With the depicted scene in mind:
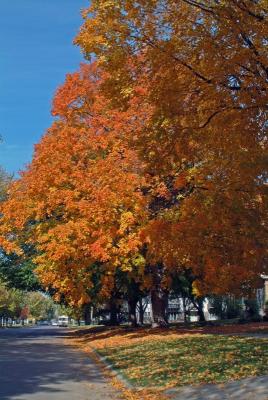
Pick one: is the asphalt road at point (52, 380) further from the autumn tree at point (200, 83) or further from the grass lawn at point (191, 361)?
the autumn tree at point (200, 83)

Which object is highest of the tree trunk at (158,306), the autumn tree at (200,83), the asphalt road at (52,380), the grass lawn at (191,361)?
the autumn tree at (200,83)

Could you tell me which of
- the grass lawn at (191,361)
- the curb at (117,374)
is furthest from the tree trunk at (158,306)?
the curb at (117,374)

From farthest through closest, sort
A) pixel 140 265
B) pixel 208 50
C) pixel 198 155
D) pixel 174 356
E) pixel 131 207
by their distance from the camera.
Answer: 1. pixel 140 265
2. pixel 131 207
3. pixel 174 356
4. pixel 198 155
5. pixel 208 50

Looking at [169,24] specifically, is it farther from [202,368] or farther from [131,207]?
[131,207]

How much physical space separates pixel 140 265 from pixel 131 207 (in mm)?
2840

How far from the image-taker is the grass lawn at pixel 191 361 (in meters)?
11.3

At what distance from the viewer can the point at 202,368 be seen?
40.8 ft

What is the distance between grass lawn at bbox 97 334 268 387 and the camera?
11.3m

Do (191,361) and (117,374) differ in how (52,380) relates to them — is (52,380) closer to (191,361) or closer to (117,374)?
(117,374)

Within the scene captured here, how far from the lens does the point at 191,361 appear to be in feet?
45.5

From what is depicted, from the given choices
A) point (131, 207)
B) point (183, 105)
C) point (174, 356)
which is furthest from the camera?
point (131, 207)

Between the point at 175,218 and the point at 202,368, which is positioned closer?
the point at 202,368

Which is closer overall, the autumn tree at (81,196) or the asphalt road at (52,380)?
the asphalt road at (52,380)

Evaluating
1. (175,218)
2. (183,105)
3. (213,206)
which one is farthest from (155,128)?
(175,218)
